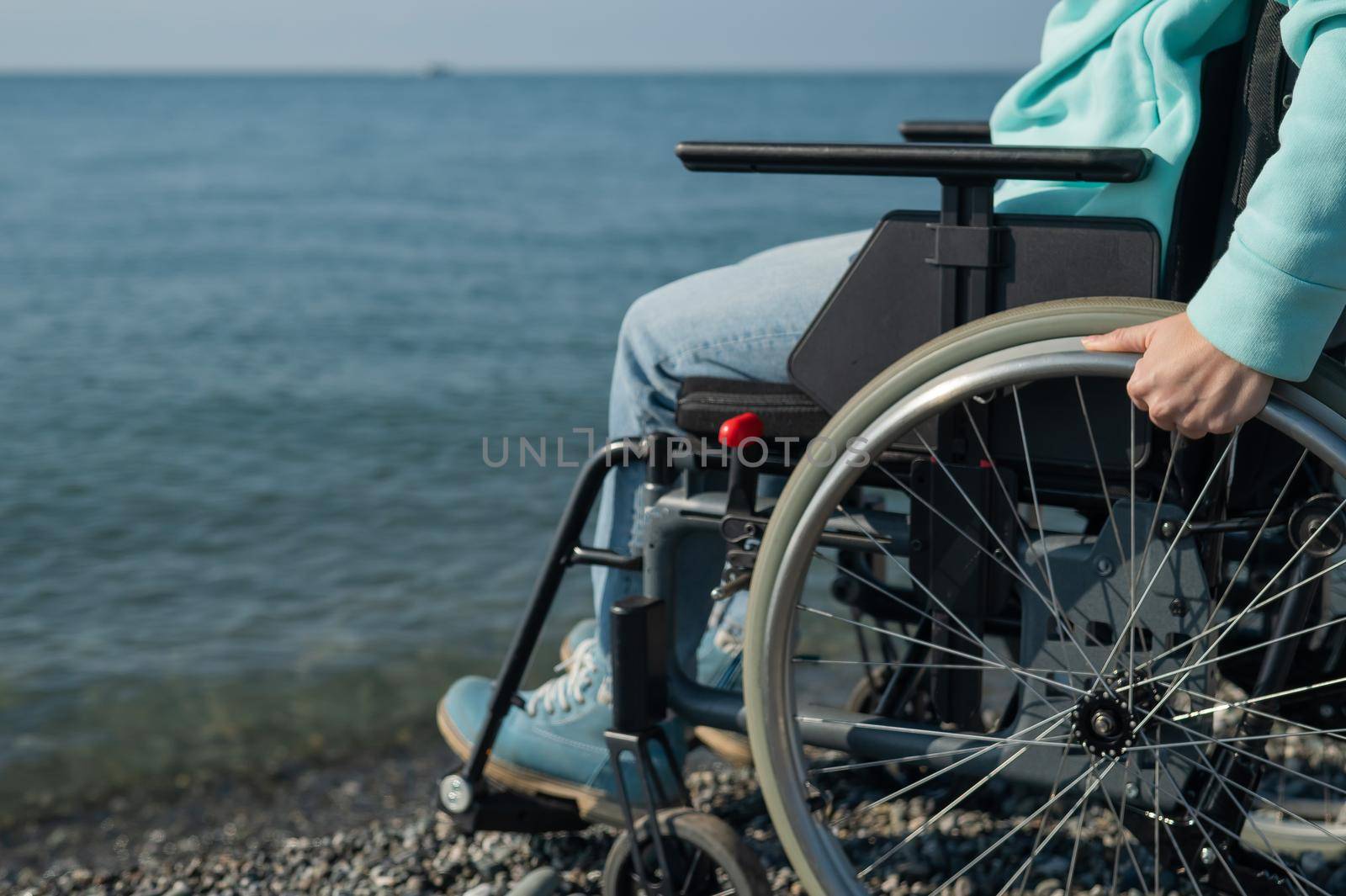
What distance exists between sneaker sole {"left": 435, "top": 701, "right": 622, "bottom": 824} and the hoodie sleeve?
A: 1.19 m

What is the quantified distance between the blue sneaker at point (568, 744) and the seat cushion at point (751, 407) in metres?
0.51

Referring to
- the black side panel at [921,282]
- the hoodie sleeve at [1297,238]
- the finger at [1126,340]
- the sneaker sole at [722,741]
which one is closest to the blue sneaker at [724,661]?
the sneaker sole at [722,741]

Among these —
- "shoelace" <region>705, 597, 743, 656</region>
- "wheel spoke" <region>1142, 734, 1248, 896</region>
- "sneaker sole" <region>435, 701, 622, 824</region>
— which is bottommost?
"sneaker sole" <region>435, 701, 622, 824</region>

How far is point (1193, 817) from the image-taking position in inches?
59.5

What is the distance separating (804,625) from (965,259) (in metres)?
2.61

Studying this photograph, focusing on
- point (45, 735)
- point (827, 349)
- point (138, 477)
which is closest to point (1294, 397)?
point (827, 349)

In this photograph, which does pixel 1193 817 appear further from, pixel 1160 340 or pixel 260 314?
pixel 260 314

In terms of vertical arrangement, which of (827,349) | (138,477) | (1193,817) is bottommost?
(138,477)

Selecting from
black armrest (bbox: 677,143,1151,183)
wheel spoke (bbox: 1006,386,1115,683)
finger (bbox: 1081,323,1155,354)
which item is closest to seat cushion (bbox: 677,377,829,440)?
wheel spoke (bbox: 1006,386,1115,683)

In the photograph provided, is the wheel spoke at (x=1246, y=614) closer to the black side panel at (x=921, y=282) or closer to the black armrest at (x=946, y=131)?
the black side panel at (x=921, y=282)

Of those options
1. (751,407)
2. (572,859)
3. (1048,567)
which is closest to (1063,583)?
(1048,567)

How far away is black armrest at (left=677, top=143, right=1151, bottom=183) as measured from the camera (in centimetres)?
134

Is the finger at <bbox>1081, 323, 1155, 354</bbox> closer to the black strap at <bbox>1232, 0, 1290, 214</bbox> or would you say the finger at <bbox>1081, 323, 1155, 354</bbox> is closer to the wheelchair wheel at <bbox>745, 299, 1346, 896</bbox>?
the wheelchair wheel at <bbox>745, 299, 1346, 896</bbox>

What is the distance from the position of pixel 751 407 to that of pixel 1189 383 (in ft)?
1.91
